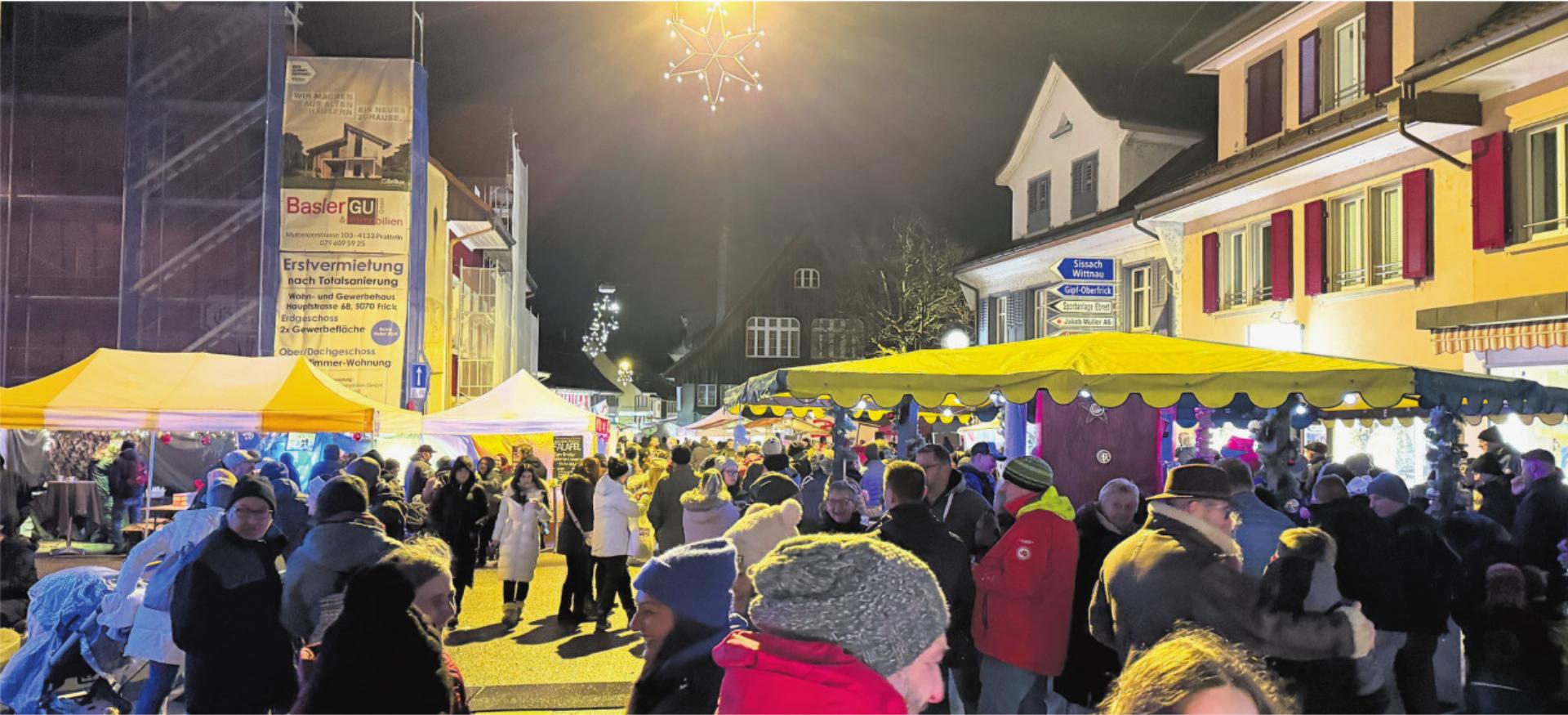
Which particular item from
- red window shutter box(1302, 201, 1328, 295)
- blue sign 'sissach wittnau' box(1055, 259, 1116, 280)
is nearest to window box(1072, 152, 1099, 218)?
red window shutter box(1302, 201, 1328, 295)

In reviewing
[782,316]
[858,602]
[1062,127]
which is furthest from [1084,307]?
[782,316]

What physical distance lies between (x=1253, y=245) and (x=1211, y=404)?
484 inches

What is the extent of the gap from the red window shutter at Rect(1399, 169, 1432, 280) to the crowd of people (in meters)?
6.06

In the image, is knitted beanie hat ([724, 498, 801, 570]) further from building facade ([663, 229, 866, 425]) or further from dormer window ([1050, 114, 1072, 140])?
building facade ([663, 229, 866, 425])

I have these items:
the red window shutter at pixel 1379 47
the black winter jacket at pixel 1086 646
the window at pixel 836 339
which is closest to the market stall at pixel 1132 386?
the black winter jacket at pixel 1086 646

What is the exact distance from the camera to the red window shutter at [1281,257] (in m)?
17.2

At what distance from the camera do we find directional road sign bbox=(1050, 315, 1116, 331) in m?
→ 12.4

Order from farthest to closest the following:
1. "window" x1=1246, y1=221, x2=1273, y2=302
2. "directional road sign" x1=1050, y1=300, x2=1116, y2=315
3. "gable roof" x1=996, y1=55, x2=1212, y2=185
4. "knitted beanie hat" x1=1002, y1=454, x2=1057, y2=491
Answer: "gable roof" x1=996, y1=55, x2=1212, y2=185
"window" x1=1246, y1=221, x2=1273, y2=302
"directional road sign" x1=1050, y1=300, x2=1116, y2=315
"knitted beanie hat" x1=1002, y1=454, x2=1057, y2=491

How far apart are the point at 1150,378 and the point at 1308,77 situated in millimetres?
11828

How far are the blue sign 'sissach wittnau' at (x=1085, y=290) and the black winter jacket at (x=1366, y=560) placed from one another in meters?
6.32

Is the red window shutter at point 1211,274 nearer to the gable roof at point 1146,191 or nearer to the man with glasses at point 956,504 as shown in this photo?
the gable roof at point 1146,191

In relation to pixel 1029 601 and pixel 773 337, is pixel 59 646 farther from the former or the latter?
pixel 773 337

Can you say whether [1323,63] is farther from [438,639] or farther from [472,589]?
[438,639]

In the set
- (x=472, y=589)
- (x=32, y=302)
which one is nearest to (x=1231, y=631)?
(x=472, y=589)
